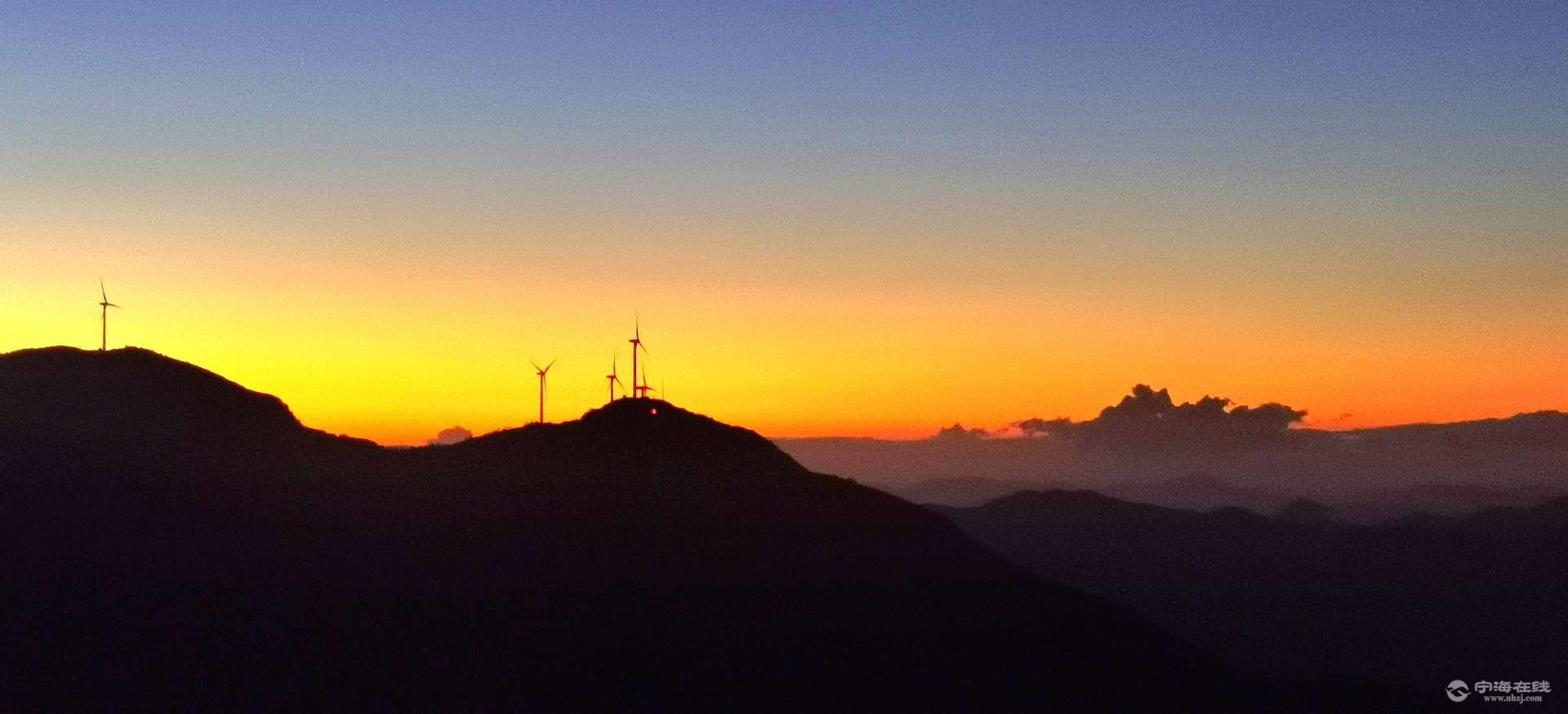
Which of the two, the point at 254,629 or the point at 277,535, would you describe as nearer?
the point at 254,629

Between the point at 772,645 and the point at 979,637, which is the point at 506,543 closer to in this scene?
the point at 772,645

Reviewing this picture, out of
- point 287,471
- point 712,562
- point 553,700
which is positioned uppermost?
point 287,471

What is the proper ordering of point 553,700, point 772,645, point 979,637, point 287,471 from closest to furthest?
point 553,700 < point 772,645 < point 979,637 < point 287,471

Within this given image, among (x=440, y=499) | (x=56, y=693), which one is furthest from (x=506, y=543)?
(x=56, y=693)

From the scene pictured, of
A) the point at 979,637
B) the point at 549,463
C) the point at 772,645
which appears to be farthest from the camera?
the point at 549,463

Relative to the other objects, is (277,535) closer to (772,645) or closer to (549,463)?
(549,463)

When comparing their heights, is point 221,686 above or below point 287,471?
below
